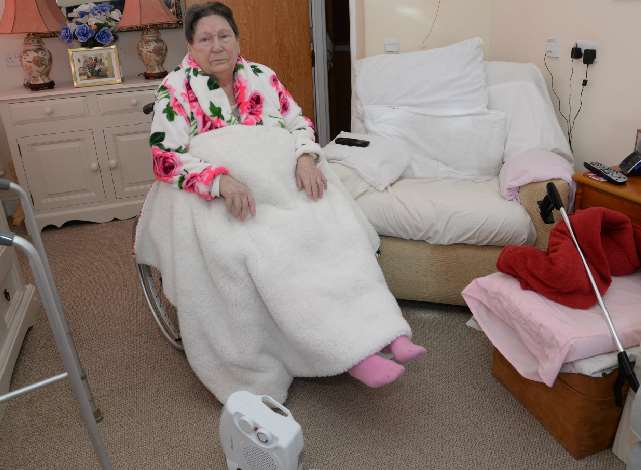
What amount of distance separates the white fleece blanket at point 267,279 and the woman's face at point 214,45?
0.22 metres

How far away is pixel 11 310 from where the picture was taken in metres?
1.99

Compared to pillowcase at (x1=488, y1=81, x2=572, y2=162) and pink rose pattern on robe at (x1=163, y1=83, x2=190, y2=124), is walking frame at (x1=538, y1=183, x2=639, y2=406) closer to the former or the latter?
pillowcase at (x1=488, y1=81, x2=572, y2=162)

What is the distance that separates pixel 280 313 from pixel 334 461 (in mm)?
421

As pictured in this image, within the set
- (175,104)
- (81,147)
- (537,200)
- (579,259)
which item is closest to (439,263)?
(537,200)

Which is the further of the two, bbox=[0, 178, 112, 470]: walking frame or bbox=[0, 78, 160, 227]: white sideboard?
bbox=[0, 78, 160, 227]: white sideboard

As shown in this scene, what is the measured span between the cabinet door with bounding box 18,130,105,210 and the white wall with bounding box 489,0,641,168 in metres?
2.41

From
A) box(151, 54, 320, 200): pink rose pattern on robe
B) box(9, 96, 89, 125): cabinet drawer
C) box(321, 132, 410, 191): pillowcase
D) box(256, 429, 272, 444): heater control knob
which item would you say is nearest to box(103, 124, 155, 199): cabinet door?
box(9, 96, 89, 125): cabinet drawer

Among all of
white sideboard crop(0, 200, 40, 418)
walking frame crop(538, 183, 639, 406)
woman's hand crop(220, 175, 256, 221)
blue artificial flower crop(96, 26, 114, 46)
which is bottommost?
white sideboard crop(0, 200, 40, 418)

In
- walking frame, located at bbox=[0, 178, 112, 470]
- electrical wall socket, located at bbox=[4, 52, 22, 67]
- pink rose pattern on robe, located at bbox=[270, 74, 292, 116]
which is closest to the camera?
walking frame, located at bbox=[0, 178, 112, 470]

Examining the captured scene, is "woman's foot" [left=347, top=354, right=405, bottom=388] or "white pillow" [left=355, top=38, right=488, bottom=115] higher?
"white pillow" [left=355, top=38, right=488, bottom=115]

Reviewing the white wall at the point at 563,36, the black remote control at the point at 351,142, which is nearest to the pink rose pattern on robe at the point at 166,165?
the black remote control at the point at 351,142

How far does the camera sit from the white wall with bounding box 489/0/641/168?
205cm

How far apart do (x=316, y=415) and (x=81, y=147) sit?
2.21 m

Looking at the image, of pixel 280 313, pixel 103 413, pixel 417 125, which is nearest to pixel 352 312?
pixel 280 313
